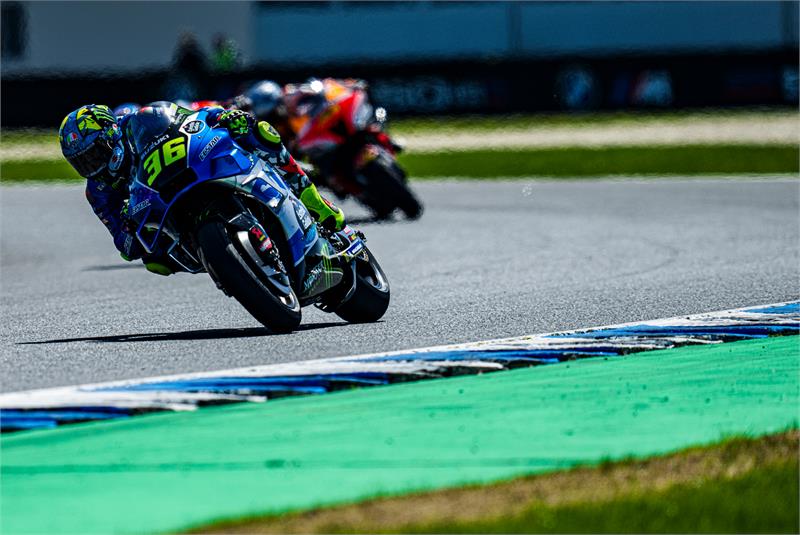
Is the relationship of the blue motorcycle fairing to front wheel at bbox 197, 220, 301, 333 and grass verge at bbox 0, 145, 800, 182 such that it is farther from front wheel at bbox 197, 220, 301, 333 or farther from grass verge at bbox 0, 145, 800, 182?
grass verge at bbox 0, 145, 800, 182

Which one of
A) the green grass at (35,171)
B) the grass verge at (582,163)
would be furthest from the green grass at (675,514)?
the green grass at (35,171)

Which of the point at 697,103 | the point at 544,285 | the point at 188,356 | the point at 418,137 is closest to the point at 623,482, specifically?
the point at 188,356

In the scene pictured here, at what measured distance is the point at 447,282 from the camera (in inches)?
361

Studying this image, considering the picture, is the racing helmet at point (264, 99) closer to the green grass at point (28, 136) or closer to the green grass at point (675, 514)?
the green grass at point (675, 514)

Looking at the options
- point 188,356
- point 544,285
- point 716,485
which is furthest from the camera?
point 544,285

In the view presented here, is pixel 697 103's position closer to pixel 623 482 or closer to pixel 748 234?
pixel 748 234

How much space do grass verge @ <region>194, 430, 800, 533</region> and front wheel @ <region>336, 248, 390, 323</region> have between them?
2.98 m

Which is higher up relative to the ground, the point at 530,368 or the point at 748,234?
the point at 530,368

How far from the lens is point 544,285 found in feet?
28.8

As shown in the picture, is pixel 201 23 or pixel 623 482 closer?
pixel 623 482

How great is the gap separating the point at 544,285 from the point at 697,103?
2146 cm

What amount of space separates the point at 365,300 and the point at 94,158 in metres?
1.39

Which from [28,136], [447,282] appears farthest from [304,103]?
[28,136]

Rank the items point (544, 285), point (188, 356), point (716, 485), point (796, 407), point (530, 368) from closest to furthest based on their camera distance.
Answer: point (716, 485) → point (796, 407) → point (530, 368) → point (188, 356) → point (544, 285)
